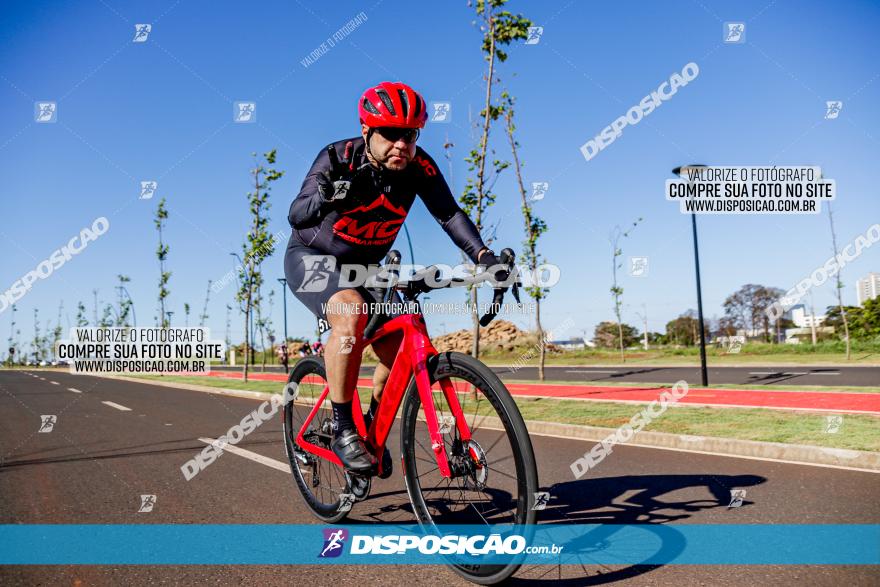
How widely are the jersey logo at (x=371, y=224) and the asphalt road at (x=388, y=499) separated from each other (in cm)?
181

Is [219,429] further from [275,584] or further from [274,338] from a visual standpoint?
[274,338]

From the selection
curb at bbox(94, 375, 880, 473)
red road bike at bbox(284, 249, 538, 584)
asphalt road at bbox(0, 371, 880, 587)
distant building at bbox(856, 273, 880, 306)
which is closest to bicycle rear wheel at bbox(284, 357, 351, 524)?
asphalt road at bbox(0, 371, 880, 587)

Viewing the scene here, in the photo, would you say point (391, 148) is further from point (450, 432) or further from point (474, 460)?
point (474, 460)

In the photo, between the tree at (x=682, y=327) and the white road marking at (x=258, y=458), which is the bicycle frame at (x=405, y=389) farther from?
the tree at (x=682, y=327)

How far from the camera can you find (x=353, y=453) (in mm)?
3203

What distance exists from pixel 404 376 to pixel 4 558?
2.39 m

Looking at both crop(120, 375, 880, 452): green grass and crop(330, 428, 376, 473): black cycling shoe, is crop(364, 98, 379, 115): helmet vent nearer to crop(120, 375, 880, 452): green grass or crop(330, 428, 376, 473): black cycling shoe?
crop(330, 428, 376, 473): black cycling shoe

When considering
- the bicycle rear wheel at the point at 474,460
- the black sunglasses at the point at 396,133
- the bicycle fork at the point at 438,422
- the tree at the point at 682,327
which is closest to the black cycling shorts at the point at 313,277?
the bicycle fork at the point at 438,422

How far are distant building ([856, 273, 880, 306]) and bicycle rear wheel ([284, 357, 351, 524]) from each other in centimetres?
3650

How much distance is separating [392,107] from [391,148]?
0.21 meters

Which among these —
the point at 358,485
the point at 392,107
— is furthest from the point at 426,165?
the point at 358,485

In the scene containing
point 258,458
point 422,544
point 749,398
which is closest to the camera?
point 422,544

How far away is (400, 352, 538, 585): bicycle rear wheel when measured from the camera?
8.25ft

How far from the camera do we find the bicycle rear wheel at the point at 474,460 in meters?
2.52
